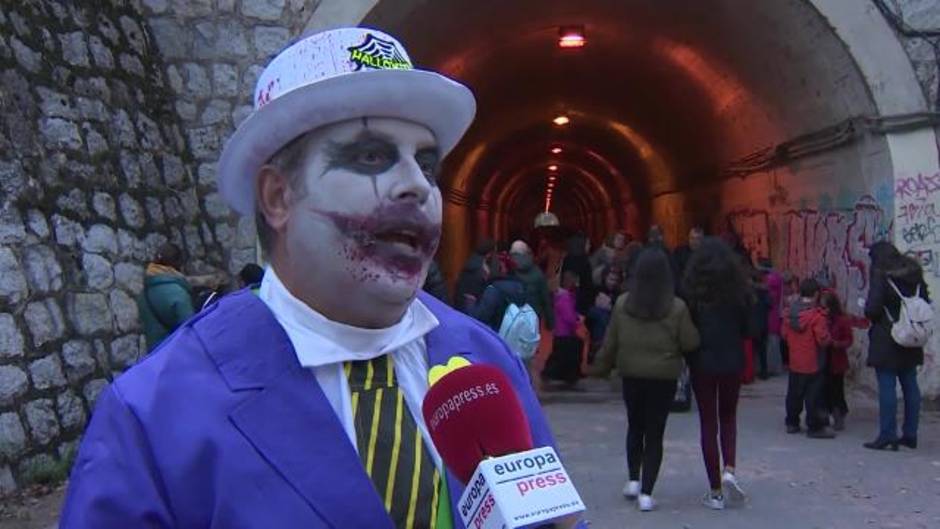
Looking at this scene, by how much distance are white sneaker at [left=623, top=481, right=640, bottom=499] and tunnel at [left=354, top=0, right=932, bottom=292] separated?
4.63 metres

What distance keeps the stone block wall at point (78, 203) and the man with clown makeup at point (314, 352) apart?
471 centimetres

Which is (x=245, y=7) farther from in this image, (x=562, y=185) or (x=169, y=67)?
(x=562, y=185)

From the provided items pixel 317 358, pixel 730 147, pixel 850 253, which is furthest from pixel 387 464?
pixel 730 147

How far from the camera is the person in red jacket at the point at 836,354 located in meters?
7.86

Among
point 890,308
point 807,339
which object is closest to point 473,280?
point 807,339

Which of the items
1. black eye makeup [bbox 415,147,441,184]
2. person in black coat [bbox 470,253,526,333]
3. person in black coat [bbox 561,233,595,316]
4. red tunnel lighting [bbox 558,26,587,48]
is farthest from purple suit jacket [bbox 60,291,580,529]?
red tunnel lighting [bbox 558,26,587,48]

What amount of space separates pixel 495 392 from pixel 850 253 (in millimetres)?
9497

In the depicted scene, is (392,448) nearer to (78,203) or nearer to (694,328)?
(694,328)

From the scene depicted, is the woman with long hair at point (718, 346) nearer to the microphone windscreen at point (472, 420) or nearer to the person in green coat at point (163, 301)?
the person in green coat at point (163, 301)

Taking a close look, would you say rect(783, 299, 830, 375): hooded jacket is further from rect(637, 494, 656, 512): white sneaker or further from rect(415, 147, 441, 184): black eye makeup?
rect(415, 147, 441, 184): black eye makeup

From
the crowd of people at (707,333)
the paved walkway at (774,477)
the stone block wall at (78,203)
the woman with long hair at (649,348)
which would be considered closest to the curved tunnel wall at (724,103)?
the crowd of people at (707,333)

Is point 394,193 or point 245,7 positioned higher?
point 245,7

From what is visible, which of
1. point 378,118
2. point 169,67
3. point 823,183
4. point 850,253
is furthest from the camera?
point 823,183

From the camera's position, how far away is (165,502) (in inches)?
56.4
